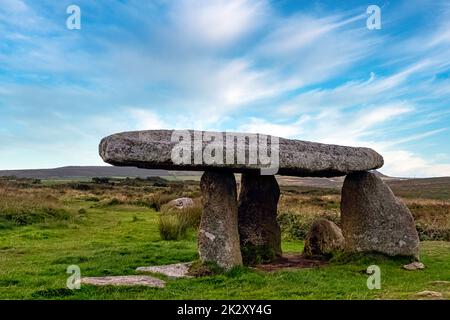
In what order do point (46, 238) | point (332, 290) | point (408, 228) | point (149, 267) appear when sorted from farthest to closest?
point (46, 238), point (408, 228), point (149, 267), point (332, 290)

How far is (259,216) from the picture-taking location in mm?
13961

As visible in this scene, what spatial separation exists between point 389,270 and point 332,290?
3.04 meters

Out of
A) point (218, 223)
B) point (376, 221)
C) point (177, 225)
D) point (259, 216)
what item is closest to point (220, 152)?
point (218, 223)

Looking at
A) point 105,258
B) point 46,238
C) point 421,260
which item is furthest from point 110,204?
point 421,260

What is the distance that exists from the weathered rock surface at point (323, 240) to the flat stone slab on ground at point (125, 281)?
5.30 metres

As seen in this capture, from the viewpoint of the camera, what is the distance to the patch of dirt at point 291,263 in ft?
40.8

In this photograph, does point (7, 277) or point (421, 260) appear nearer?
point (7, 277)

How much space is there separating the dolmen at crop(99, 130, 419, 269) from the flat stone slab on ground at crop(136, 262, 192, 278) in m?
0.59

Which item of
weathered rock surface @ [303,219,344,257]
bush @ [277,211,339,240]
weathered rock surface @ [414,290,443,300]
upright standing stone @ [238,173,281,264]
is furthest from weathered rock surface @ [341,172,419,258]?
bush @ [277,211,339,240]

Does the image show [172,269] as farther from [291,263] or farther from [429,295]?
[429,295]

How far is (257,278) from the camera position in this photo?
34.3 feet

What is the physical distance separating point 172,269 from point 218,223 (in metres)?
1.44

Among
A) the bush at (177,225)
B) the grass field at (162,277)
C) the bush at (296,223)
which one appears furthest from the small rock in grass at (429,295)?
the bush at (296,223)
